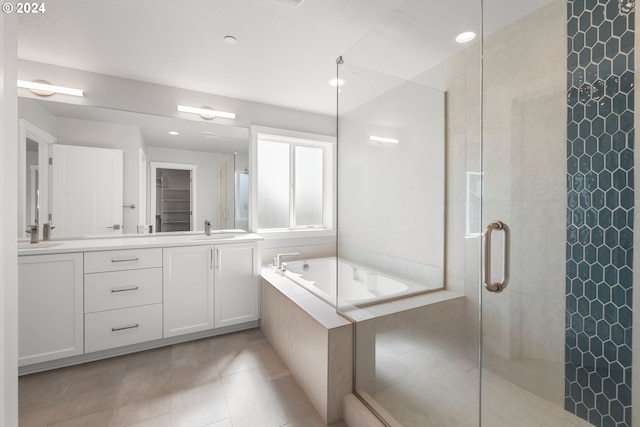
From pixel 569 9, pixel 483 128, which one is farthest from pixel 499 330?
pixel 569 9

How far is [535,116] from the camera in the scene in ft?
4.49

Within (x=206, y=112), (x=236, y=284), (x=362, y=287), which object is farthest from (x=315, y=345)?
(x=206, y=112)

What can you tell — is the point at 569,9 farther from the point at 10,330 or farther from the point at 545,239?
the point at 10,330

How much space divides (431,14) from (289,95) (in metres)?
1.66

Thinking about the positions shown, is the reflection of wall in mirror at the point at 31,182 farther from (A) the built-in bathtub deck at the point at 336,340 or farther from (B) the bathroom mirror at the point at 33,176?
(A) the built-in bathtub deck at the point at 336,340

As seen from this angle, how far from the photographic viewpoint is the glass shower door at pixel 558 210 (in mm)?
1175

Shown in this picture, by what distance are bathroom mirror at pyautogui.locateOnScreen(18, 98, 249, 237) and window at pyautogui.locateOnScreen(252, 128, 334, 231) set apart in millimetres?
215

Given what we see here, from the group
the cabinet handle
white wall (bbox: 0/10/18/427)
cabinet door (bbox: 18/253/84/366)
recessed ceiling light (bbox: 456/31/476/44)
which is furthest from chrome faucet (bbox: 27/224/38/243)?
recessed ceiling light (bbox: 456/31/476/44)

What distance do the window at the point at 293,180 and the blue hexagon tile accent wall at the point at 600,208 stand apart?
2.58 meters

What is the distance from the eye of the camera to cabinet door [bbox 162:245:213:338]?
235cm

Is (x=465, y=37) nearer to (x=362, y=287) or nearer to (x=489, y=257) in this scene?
(x=489, y=257)

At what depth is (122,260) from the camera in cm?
219

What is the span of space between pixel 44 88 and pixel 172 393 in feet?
8.46

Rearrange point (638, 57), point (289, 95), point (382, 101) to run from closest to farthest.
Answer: point (638, 57) < point (382, 101) < point (289, 95)
